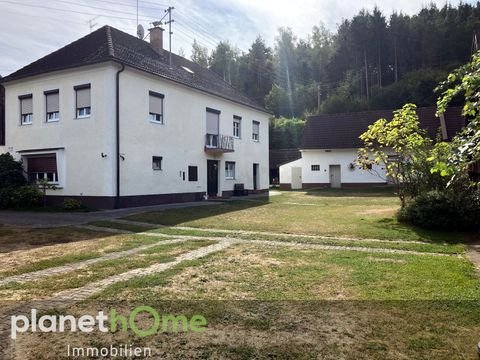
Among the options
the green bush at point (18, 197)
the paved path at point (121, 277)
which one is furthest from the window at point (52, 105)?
the paved path at point (121, 277)

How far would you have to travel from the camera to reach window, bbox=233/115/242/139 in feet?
Answer: 87.0

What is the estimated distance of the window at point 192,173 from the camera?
21.7 meters

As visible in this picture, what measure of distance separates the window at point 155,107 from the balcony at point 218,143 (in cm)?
414

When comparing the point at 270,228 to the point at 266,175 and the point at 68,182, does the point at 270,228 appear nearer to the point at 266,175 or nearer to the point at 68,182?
the point at 68,182

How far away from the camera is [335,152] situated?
1358 inches

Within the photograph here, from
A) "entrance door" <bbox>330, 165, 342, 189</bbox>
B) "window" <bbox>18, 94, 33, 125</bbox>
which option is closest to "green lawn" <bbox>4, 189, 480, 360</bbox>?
"window" <bbox>18, 94, 33, 125</bbox>

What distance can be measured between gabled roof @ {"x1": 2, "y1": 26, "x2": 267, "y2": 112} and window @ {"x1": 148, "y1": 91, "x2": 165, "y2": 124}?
1054 mm

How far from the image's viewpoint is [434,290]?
518 centimetres

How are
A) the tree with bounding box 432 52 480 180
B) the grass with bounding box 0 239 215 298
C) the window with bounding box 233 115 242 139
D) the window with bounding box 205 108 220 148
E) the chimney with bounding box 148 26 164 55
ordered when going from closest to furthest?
the tree with bounding box 432 52 480 180, the grass with bounding box 0 239 215 298, the window with bounding box 205 108 220 148, the chimney with bounding box 148 26 164 55, the window with bounding box 233 115 242 139

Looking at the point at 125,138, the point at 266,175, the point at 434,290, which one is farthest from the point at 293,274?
the point at 266,175

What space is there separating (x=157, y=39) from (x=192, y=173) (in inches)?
351

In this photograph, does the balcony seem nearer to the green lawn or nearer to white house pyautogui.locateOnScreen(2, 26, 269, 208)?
white house pyautogui.locateOnScreen(2, 26, 269, 208)

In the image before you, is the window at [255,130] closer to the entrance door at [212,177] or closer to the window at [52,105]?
the entrance door at [212,177]

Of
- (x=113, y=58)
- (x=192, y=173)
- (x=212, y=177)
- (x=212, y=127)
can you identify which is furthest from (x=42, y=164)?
(x=212, y=127)
